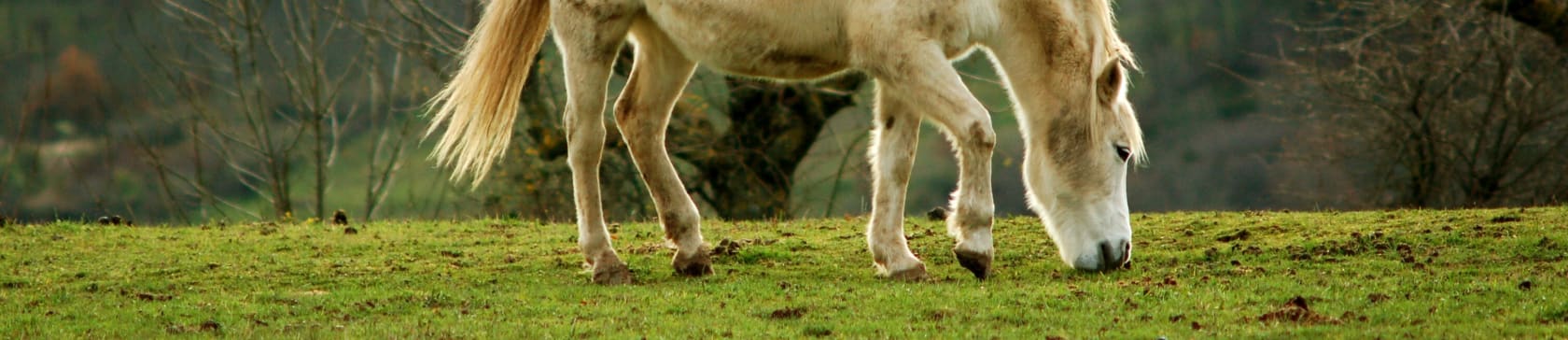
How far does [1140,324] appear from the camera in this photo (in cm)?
528

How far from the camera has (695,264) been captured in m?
7.25

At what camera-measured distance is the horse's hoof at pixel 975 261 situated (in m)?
6.54

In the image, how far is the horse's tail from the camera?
7.91 m

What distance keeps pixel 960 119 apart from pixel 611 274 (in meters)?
1.79

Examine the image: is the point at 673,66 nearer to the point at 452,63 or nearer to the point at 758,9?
the point at 758,9

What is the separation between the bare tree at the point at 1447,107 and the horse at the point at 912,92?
890cm

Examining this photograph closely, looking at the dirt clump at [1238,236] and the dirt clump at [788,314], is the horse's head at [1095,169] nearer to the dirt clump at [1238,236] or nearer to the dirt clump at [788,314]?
the dirt clump at [1238,236]

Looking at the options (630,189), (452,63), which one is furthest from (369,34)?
(630,189)

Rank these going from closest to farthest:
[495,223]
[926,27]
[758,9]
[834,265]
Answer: [926,27] < [758,9] < [834,265] < [495,223]

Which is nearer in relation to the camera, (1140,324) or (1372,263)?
(1140,324)

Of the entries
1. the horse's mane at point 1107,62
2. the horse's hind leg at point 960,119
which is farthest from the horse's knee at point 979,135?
the horse's mane at point 1107,62

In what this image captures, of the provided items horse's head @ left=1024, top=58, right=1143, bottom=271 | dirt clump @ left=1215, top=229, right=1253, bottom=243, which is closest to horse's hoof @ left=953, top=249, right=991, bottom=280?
horse's head @ left=1024, top=58, right=1143, bottom=271

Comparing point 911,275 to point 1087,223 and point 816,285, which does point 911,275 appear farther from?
point 1087,223

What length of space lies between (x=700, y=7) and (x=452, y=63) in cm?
1141
